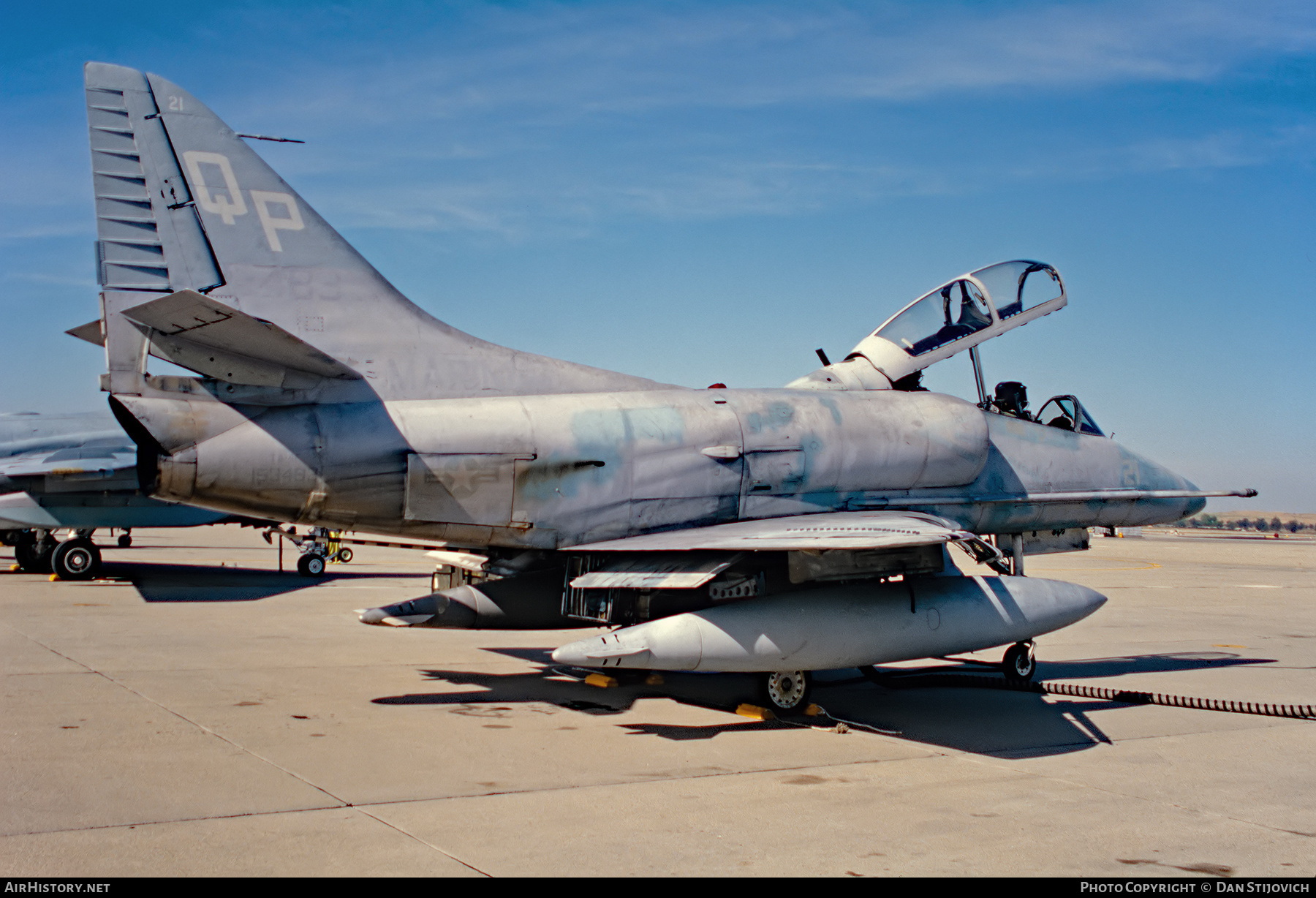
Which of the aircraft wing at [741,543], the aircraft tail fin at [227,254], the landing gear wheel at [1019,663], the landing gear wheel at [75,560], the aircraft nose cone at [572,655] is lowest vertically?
the landing gear wheel at [1019,663]

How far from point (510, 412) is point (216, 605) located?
31.9 feet

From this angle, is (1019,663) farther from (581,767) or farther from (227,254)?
(227,254)

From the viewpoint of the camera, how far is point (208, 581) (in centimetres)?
2114

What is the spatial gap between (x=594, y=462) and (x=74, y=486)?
1449 centimetres

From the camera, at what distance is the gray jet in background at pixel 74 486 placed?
19.2 meters

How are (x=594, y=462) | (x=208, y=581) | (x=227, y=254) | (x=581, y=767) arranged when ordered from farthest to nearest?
1. (x=208, y=581)
2. (x=594, y=462)
3. (x=227, y=254)
4. (x=581, y=767)

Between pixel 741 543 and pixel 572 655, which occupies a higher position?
pixel 741 543

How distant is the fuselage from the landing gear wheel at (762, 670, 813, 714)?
1.43m

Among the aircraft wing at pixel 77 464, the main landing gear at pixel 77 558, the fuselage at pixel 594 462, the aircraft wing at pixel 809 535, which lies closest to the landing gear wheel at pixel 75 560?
the main landing gear at pixel 77 558

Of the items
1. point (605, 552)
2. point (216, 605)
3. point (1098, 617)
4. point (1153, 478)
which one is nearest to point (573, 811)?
point (605, 552)

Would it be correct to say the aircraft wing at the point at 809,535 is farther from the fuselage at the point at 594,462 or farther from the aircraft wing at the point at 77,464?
the aircraft wing at the point at 77,464

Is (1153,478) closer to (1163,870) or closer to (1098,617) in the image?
(1098,617)

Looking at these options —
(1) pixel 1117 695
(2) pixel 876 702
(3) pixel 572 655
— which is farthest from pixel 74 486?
(1) pixel 1117 695

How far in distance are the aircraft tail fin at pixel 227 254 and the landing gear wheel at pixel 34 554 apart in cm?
1665
